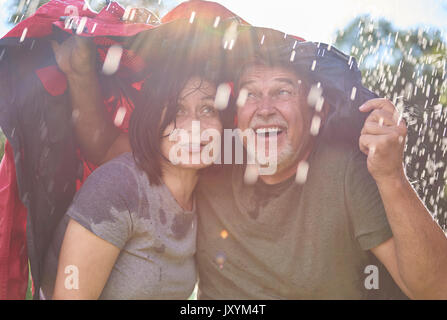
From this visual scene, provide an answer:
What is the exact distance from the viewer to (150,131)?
5.23 ft

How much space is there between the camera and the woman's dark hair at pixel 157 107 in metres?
1.58

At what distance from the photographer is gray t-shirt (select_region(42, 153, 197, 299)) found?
143 centimetres

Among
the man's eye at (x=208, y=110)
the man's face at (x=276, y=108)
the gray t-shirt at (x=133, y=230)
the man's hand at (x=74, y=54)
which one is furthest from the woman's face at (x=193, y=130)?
the man's hand at (x=74, y=54)

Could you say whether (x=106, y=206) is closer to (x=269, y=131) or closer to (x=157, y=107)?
(x=157, y=107)

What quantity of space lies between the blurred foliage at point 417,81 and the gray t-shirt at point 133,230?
259cm

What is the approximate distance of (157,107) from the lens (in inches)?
62.7

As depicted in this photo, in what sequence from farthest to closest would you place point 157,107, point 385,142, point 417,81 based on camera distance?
point 417,81 < point 157,107 < point 385,142

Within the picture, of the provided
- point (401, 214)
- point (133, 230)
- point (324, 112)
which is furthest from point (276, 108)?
point (133, 230)

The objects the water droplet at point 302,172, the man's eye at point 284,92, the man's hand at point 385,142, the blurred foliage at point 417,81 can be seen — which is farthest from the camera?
the blurred foliage at point 417,81

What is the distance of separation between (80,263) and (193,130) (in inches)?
23.6

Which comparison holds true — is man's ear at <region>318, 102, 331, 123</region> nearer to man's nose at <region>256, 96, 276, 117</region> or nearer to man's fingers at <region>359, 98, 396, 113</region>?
man's nose at <region>256, 96, 276, 117</region>

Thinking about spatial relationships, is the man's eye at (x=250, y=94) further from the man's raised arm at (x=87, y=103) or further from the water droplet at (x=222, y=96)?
the man's raised arm at (x=87, y=103)

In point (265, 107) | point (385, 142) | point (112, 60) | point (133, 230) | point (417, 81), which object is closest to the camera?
point (385, 142)
